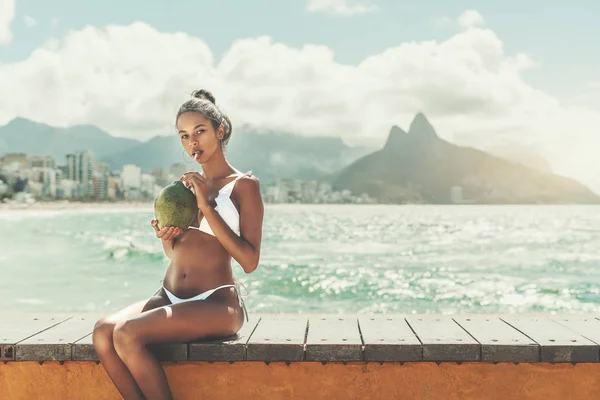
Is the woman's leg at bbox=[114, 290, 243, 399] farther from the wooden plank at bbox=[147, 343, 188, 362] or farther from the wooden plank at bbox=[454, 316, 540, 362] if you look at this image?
the wooden plank at bbox=[454, 316, 540, 362]

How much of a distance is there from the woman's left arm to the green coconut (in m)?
0.18

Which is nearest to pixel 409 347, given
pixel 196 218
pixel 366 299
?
pixel 196 218

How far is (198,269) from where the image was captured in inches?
127

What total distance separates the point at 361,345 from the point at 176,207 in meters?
1.12

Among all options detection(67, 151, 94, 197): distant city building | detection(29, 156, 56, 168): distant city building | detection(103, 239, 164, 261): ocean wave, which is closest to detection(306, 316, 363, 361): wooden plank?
detection(103, 239, 164, 261): ocean wave

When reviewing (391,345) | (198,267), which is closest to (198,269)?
(198,267)

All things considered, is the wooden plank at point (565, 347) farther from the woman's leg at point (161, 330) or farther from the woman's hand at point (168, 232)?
the woman's hand at point (168, 232)

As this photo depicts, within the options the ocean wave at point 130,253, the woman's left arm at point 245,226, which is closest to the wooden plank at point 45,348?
the woman's left arm at point 245,226

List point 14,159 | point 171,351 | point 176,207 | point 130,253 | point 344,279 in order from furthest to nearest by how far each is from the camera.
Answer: point 14,159 < point 130,253 < point 344,279 < point 176,207 < point 171,351

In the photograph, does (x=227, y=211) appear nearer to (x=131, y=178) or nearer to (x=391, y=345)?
(x=391, y=345)

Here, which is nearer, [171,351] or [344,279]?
[171,351]

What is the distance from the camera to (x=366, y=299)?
15992 millimetres

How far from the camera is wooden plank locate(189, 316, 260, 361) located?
9.62 feet

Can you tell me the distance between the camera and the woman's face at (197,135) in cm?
333
